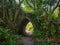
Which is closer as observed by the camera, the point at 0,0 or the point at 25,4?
the point at 0,0

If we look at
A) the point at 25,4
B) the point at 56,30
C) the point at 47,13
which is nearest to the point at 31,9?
the point at 25,4

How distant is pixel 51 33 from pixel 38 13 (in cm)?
194

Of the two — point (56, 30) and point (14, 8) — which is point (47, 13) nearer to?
point (56, 30)

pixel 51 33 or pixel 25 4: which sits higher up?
pixel 25 4

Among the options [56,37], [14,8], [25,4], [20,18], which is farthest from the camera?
[20,18]

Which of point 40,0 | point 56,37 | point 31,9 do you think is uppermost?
point 40,0

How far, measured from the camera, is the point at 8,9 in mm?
12781

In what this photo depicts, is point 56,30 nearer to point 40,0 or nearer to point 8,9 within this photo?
point 40,0

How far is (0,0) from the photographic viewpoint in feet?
40.2

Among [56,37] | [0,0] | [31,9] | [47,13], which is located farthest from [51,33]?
[0,0]

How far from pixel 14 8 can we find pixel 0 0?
1.25 m

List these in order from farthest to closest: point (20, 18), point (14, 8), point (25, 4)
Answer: point (20, 18) → point (25, 4) → point (14, 8)

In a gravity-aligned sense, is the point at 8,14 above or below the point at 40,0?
below

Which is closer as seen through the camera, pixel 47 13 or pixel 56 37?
pixel 56 37
